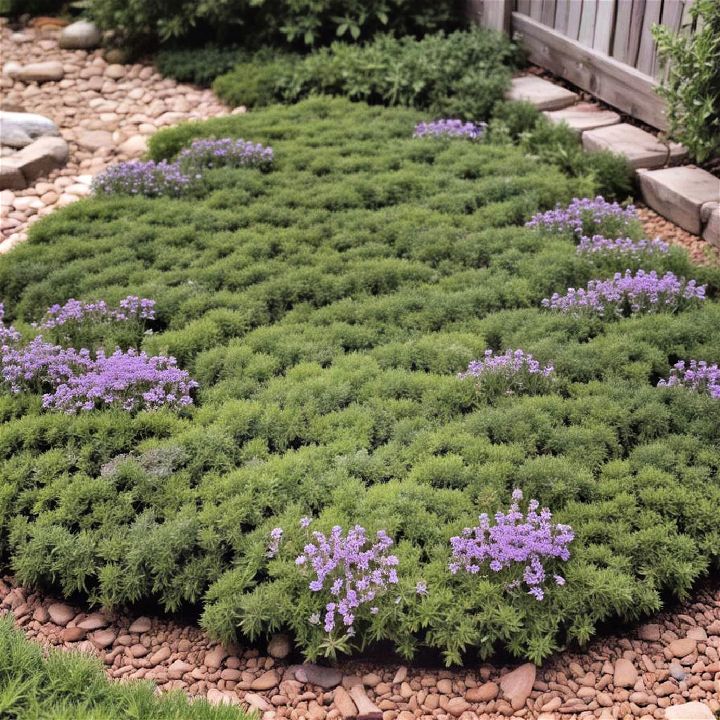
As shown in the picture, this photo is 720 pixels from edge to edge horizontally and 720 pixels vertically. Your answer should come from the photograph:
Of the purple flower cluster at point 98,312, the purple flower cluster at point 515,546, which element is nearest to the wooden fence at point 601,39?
the purple flower cluster at point 98,312

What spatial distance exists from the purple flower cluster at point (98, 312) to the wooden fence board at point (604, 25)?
5.03 m

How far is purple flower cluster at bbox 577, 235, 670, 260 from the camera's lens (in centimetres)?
596

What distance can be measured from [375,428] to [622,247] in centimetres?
234

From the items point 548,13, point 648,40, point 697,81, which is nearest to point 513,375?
point 697,81

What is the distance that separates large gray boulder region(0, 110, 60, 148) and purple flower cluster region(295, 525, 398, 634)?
20.2ft

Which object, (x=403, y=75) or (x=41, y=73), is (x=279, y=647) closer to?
(x=403, y=75)

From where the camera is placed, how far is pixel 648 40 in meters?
7.74

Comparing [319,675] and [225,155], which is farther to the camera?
[225,155]

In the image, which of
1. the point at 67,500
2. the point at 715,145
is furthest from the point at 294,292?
the point at 715,145

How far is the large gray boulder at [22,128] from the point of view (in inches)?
335

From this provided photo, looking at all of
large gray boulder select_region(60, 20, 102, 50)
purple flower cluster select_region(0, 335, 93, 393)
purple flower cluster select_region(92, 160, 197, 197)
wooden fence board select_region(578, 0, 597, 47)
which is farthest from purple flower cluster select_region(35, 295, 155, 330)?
large gray boulder select_region(60, 20, 102, 50)

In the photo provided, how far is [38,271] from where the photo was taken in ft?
20.4

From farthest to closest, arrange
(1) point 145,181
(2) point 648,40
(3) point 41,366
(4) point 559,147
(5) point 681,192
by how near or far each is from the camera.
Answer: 1. (2) point 648,40
2. (4) point 559,147
3. (1) point 145,181
4. (5) point 681,192
5. (3) point 41,366

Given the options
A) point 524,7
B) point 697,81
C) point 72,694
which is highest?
point 697,81
